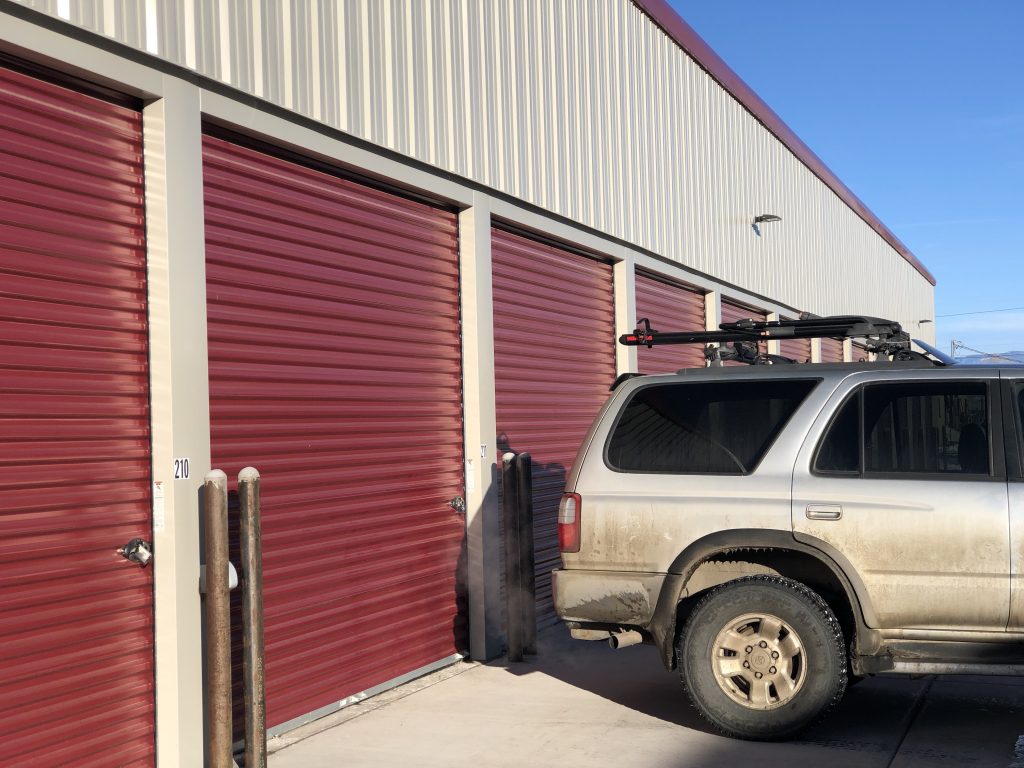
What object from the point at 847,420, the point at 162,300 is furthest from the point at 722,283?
the point at 162,300

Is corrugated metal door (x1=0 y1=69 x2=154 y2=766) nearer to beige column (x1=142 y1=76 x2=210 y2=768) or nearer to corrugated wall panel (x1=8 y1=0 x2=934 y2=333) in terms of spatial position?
beige column (x1=142 y1=76 x2=210 y2=768)

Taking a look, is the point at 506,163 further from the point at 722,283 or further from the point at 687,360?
the point at 722,283

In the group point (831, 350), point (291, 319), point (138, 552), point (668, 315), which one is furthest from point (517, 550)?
point (831, 350)

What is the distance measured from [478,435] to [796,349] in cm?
1211

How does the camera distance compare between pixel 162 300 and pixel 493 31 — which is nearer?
pixel 162 300

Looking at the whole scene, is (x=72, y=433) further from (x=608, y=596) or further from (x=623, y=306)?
(x=623, y=306)

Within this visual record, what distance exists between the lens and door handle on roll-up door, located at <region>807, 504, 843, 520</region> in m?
6.41

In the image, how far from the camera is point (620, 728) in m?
6.80

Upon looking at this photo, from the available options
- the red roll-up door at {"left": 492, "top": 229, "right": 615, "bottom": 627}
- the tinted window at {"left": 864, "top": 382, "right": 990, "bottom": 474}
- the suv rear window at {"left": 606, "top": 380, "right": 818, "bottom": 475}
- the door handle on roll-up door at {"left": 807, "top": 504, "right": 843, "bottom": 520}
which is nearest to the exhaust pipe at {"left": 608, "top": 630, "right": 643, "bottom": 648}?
the suv rear window at {"left": 606, "top": 380, "right": 818, "bottom": 475}

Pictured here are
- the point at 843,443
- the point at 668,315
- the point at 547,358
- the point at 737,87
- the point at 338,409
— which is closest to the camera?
the point at 843,443

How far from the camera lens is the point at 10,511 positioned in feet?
17.1

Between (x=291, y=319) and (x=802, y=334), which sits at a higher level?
(x=291, y=319)

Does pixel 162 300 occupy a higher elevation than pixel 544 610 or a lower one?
higher

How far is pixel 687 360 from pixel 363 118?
26.6 feet
